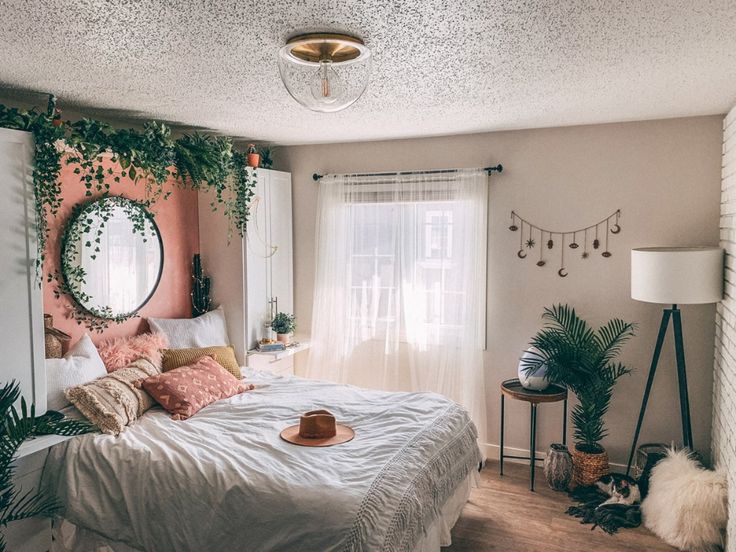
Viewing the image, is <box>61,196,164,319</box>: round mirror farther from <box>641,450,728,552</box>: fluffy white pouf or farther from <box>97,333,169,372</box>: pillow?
<box>641,450,728,552</box>: fluffy white pouf

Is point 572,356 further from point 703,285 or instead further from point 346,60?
point 346,60

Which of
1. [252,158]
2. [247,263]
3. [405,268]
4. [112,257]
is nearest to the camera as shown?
[112,257]

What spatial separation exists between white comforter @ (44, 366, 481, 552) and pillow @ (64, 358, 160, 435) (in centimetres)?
8

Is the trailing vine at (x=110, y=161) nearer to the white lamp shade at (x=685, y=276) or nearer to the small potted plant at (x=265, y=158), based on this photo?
the small potted plant at (x=265, y=158)

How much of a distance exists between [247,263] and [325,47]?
264 centimetres

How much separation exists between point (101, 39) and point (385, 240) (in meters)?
2.95

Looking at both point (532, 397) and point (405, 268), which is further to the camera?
point (405, 268)

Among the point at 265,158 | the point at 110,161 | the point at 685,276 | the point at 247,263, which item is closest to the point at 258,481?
the point at 247,263

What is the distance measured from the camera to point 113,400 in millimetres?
3242

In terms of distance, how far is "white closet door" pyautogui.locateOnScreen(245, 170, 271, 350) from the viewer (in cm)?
475

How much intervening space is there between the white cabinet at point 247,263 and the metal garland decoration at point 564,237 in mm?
2035

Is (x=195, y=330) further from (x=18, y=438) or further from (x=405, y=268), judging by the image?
(x=18, y=438)

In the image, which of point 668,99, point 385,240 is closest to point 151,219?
point 385,240

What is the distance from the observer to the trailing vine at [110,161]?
2.92 m
